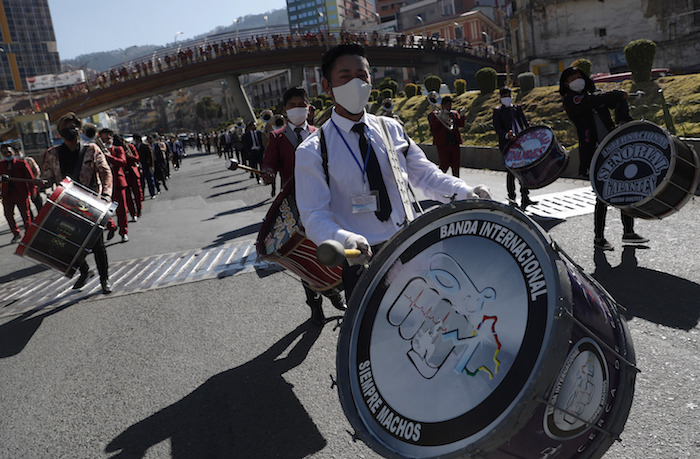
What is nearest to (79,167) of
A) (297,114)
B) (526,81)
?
(297,114)

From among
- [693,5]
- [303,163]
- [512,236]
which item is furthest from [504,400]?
[693,5]

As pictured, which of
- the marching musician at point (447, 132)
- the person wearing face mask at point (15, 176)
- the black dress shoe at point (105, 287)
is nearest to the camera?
the black dress shoe at point (105, 287)

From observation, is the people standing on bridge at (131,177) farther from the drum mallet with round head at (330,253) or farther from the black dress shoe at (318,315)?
the drum mallet with round head at (330,253)

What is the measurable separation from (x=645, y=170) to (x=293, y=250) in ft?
11.6

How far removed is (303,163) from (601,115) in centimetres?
460

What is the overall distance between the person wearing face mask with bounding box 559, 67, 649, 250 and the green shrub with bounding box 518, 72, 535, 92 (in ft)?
54.6

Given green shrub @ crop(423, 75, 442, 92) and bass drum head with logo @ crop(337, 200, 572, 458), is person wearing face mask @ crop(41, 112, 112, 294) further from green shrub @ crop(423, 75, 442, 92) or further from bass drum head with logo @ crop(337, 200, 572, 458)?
green shrub @ crop(423, 75, 442, 92)

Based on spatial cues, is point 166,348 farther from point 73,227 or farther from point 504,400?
point 504,400

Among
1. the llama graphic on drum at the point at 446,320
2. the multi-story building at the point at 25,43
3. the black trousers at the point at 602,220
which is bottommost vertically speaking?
the black trousers at the point at 602,220

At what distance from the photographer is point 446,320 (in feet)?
6.80

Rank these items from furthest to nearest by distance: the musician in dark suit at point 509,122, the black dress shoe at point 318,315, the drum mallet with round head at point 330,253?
the musician in dark suit at point 509,122, the black dress shoe at point 318,315, the drum mallet with round head at point 330,253

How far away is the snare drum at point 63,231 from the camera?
605 cm

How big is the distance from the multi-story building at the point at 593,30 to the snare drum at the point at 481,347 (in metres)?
43.2

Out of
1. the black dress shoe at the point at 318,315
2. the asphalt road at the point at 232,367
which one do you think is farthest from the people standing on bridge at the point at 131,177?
the black dress shoe at the point at 318,315
